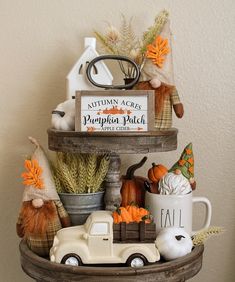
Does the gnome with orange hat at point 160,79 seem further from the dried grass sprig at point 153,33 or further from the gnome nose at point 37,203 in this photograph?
the gnome nose at point 37,203

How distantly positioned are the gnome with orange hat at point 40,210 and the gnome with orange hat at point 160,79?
Answer: 0.78 feet

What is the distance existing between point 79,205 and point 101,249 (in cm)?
13

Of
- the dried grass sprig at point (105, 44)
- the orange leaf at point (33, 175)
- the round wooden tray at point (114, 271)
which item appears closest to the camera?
the round wooden tray at point (114, 271)

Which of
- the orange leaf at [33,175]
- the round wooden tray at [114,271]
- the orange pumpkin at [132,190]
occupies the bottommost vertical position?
the round wooden tray at [114,271]

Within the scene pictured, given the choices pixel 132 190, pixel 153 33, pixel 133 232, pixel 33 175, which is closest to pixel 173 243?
pixel 133 232

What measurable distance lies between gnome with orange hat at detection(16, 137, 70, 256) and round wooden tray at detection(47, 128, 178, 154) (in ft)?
0.26

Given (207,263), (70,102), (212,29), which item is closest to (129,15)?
(212,29)

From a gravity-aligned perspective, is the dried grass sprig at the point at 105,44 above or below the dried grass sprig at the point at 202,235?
above

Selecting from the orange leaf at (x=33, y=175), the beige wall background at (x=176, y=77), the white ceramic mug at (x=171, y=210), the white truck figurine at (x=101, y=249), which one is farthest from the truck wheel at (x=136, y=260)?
the beige wall background at (x=176, y=77)

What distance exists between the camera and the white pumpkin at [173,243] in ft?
2.75

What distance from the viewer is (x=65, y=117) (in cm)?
91

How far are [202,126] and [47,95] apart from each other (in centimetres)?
37

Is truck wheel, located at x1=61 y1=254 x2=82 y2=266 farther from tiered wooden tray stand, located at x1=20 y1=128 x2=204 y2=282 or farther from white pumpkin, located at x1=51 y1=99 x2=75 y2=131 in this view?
white pumpkin, located at x1=51 y1=99 x2=75 y2=131

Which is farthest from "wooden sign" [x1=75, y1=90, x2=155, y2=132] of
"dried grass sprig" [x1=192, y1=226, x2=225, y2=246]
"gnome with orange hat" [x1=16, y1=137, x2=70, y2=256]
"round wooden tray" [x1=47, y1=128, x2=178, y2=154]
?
"dried grass sprig" [x1=192, y1=226, x2=225, y2=246]
